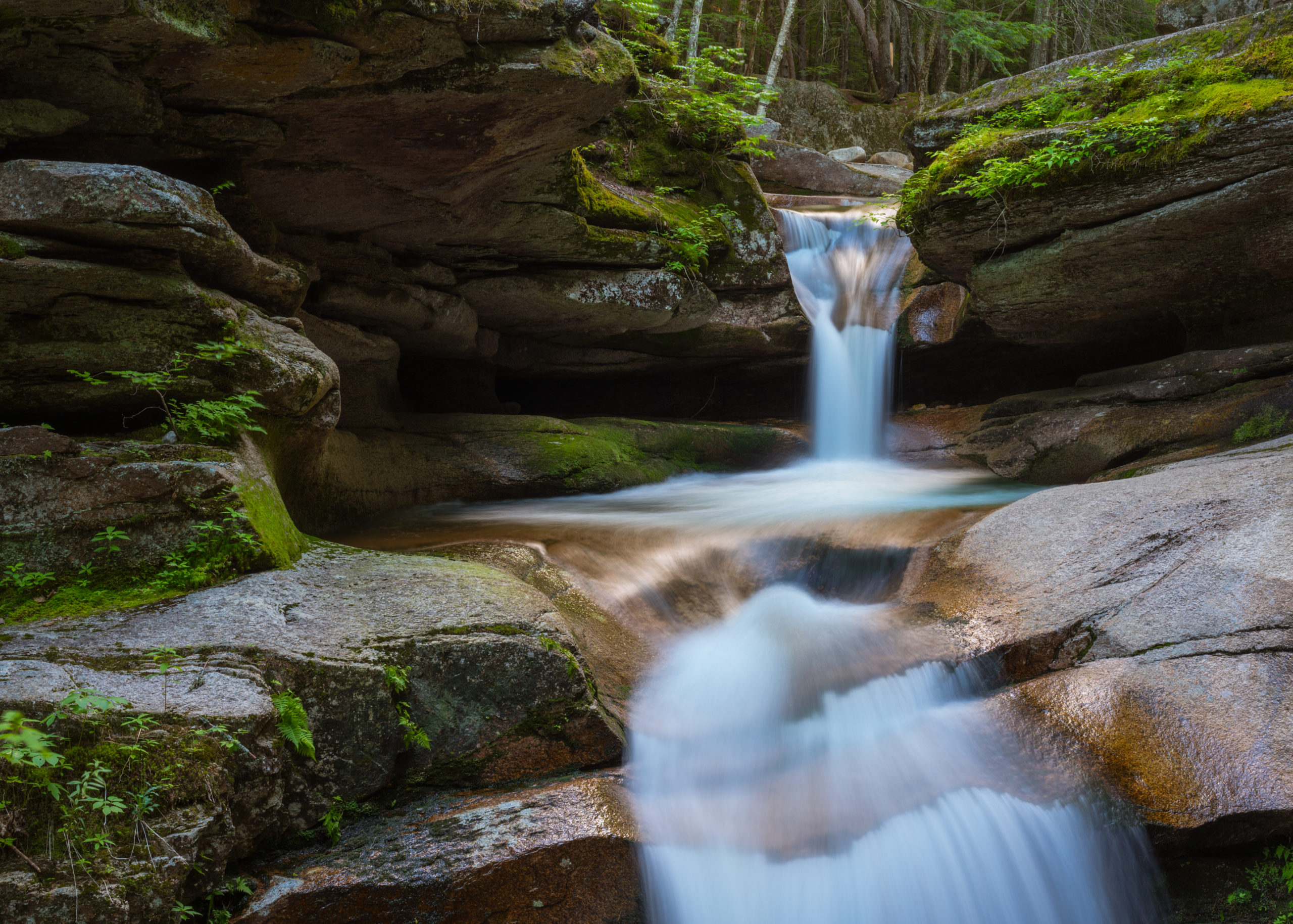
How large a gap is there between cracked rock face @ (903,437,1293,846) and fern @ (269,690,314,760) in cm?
364

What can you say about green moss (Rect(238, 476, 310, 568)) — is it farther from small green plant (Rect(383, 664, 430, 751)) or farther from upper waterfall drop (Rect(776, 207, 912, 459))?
upper waterfall drop (Rect(776, 207, 912, 459))

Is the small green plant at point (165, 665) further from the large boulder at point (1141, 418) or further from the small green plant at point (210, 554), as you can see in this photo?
the large boulder at point (1141, 418)

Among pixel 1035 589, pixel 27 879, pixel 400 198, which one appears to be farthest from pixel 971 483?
pixel 27 879

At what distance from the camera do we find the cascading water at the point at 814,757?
3645 mm

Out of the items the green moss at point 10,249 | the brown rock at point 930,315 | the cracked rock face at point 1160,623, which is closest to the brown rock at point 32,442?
the green moss at point 10,249

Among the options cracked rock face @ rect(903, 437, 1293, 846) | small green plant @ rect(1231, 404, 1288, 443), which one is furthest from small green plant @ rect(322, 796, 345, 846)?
small green plant @ rect(1231, 404, 1288, 443)

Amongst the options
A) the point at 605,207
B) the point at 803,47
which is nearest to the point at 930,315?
the point at 605,207

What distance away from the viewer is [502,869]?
3.21 metres

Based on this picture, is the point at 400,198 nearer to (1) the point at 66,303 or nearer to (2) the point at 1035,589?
(1) the point at 66,303

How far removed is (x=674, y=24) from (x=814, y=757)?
13867 millimetres

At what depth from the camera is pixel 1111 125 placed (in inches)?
298

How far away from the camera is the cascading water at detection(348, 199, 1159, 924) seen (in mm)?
3645

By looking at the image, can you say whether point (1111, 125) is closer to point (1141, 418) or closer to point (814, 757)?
point (1141, 418)

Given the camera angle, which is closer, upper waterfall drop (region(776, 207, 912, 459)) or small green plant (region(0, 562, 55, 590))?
small green plant (region(0, 562, 55, 590))
